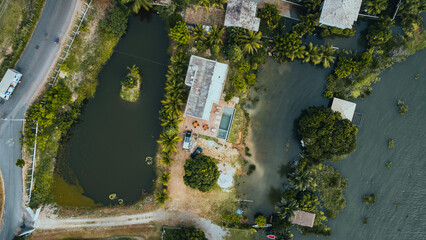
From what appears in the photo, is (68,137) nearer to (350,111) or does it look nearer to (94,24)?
(94,24)

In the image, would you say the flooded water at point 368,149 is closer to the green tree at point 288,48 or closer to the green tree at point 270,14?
the green tree at point 288,48

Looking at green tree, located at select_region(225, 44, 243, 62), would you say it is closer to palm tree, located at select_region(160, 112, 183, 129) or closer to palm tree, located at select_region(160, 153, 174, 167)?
palm tree, located at select_region(160, 112, 183, 129)

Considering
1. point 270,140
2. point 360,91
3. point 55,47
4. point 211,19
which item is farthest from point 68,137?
point 360,91

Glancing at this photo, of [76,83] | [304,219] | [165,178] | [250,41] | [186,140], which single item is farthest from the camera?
[304,219]

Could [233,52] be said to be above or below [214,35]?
below

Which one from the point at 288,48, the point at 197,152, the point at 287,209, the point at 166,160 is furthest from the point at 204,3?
the point at 287,209

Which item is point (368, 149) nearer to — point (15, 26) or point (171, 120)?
point (171, 120)

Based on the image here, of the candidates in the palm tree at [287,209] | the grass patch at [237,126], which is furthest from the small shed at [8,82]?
the palm tree at [287,209]

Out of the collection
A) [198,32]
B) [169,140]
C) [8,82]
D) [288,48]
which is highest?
[288,48]
